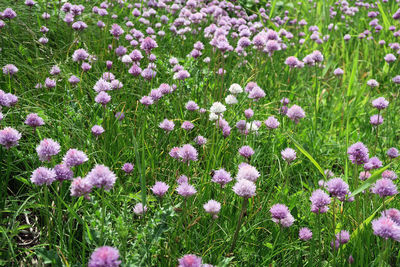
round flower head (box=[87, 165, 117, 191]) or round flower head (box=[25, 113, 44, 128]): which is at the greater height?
round flower head (box=[87, 165, 117, 191])

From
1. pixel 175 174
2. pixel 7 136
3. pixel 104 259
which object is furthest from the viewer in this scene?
pixel 175 174

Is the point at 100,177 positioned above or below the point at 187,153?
above

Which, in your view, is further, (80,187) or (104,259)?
(80,187)

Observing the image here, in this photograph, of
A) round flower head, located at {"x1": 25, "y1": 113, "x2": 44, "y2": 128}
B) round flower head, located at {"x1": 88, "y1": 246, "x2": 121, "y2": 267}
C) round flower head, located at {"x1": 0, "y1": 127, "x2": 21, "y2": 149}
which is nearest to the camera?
round flower head, located at {"x1": 88, "y1": 246, "x2": 121, "y2": 267}

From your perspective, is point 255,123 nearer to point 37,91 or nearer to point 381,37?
point 37,91

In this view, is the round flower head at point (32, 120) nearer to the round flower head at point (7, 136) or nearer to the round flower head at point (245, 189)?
the round flower head at point (7, 136)

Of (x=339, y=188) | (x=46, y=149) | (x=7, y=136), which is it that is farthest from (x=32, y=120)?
(x=339, y=188)

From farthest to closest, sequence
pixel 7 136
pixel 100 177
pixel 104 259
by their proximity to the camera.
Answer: pixel 7 136
pixel 100 177
pixel 104 259

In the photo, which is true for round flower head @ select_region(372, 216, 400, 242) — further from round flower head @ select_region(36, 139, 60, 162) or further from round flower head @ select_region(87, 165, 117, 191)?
round flower head @ select_region(36, 139, 60, 162)

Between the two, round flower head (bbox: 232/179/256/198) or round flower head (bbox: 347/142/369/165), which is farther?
round flower head (bbox: 347/142/369/165)

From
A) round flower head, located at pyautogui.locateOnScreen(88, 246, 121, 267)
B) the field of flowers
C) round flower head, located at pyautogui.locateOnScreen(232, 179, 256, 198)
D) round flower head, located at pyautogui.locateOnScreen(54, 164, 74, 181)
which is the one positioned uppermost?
round flower head, located at pyautogui.locateOnScreen(88, 246, 121, 267)

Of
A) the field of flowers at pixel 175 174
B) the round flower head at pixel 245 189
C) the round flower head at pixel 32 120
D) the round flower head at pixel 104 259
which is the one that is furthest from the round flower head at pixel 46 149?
the round flower head at pixel 245 189

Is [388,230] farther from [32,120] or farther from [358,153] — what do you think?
[32,120]

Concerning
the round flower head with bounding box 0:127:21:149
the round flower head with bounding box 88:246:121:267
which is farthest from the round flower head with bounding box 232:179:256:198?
the round flower head with bounding box 0:127:21:149
